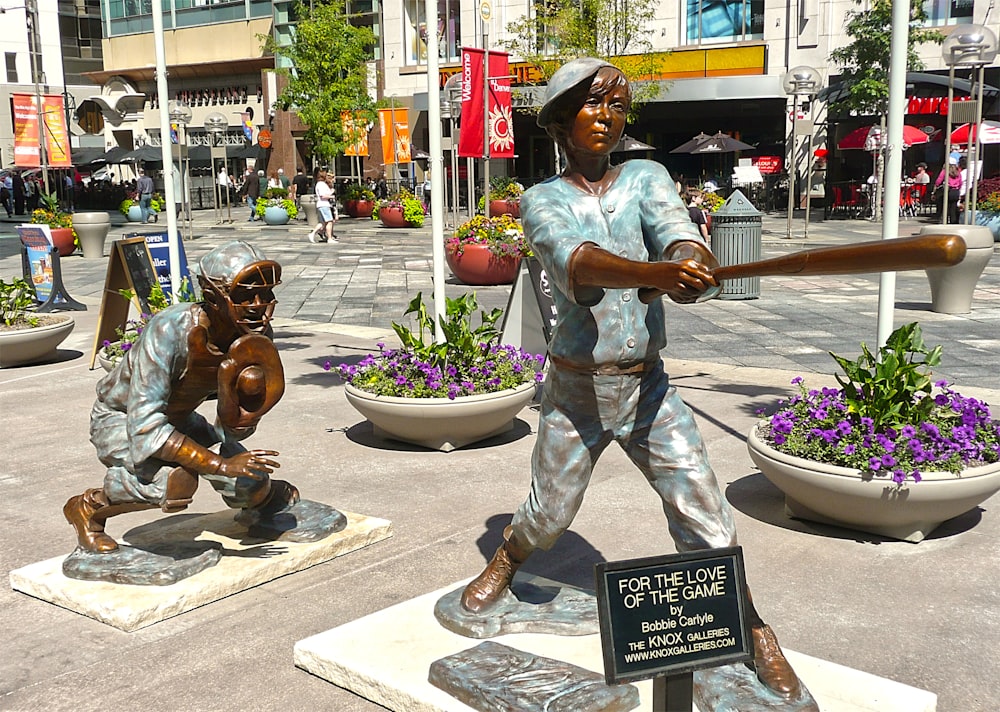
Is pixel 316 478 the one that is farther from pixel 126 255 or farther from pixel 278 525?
pixel 126 255

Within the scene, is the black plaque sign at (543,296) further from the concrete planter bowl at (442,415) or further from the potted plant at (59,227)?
the potted plant at (59,227)

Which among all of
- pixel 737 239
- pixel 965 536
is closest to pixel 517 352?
pixel 965 536

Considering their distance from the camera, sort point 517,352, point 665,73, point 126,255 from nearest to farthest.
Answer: point 517,352, point 126,255, point 665,73

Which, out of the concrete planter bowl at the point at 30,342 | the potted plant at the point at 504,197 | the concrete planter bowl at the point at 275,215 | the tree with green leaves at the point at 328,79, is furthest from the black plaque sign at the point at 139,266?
the tree with green leaves at the point at 328,79

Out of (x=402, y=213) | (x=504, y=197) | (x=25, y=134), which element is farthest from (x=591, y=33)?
(x=25, y=134)

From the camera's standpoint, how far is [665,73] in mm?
35031

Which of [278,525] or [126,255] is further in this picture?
[126,255]

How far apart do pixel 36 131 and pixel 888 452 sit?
26.1 metres

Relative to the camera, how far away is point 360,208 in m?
35.4

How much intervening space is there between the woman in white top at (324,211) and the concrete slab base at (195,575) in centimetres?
2027

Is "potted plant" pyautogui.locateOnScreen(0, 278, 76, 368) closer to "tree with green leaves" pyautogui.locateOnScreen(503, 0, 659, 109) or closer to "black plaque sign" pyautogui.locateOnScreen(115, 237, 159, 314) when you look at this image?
"black plaque sign" pyautogui.locateOnScreen(115, 237, 159, 314)

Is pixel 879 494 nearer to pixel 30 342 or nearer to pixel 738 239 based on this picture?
pixel 30 342

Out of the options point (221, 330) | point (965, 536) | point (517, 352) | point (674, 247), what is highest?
point (674, 247)

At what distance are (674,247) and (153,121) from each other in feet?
188
